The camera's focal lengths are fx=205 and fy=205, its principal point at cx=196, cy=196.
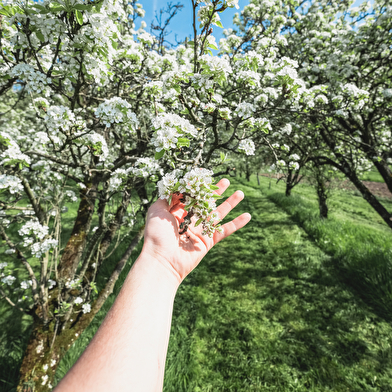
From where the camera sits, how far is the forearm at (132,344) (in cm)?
104

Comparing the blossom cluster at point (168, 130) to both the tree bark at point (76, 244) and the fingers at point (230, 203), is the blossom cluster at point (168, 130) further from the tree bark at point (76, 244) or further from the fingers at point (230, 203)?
the tree bark at point (76, 244)

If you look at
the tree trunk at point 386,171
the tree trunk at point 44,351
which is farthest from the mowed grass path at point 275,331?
the tree trunk at point 386,171

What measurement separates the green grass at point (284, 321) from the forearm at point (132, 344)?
2186 mm

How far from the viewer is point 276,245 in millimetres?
6750

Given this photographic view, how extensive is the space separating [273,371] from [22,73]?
499 centimetres

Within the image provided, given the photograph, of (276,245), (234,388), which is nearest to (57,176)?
(234,388)

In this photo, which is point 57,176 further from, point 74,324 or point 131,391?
point 131,391

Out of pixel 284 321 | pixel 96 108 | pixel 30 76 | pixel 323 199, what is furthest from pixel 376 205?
pixel 30 76

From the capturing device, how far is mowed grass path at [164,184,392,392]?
120 inches

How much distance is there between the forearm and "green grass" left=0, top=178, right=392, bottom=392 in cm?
219

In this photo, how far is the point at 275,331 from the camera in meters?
3.86

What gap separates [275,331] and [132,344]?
3.66 metres

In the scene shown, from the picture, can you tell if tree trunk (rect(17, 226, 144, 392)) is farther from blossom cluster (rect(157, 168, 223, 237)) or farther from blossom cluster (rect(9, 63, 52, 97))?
blossom cluster (rect(9, 63, 52, 97))

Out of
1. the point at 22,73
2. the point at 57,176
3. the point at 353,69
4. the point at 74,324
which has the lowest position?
the point at 74,324
